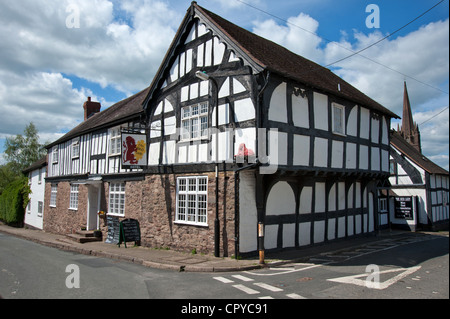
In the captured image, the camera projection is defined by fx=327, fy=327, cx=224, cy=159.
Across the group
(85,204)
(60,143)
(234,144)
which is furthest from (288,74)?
(60,143)

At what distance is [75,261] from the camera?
451 inches

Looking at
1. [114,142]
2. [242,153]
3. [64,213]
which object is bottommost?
[64,213]

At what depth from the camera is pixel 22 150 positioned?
45031mm

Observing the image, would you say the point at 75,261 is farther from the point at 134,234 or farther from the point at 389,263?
the point at 389,263

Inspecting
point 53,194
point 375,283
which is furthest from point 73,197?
A: point 375,283

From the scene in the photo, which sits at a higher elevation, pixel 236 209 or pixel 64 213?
pixel 236 209

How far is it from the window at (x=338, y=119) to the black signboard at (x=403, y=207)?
479 inches

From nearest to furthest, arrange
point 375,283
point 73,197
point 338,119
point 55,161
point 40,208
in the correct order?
point 375,283 < point 338,119 < point 73,197 < point 55,161 < point 40,208

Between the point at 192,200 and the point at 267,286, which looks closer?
the point at 267,286

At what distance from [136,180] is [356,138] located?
1036 centimetres

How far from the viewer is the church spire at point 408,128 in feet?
122

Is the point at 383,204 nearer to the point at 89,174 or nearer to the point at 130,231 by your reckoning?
the point at 130,231

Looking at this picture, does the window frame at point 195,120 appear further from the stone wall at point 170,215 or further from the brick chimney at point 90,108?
the brick chimney at point 90,108

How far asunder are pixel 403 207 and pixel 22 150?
4631cm
